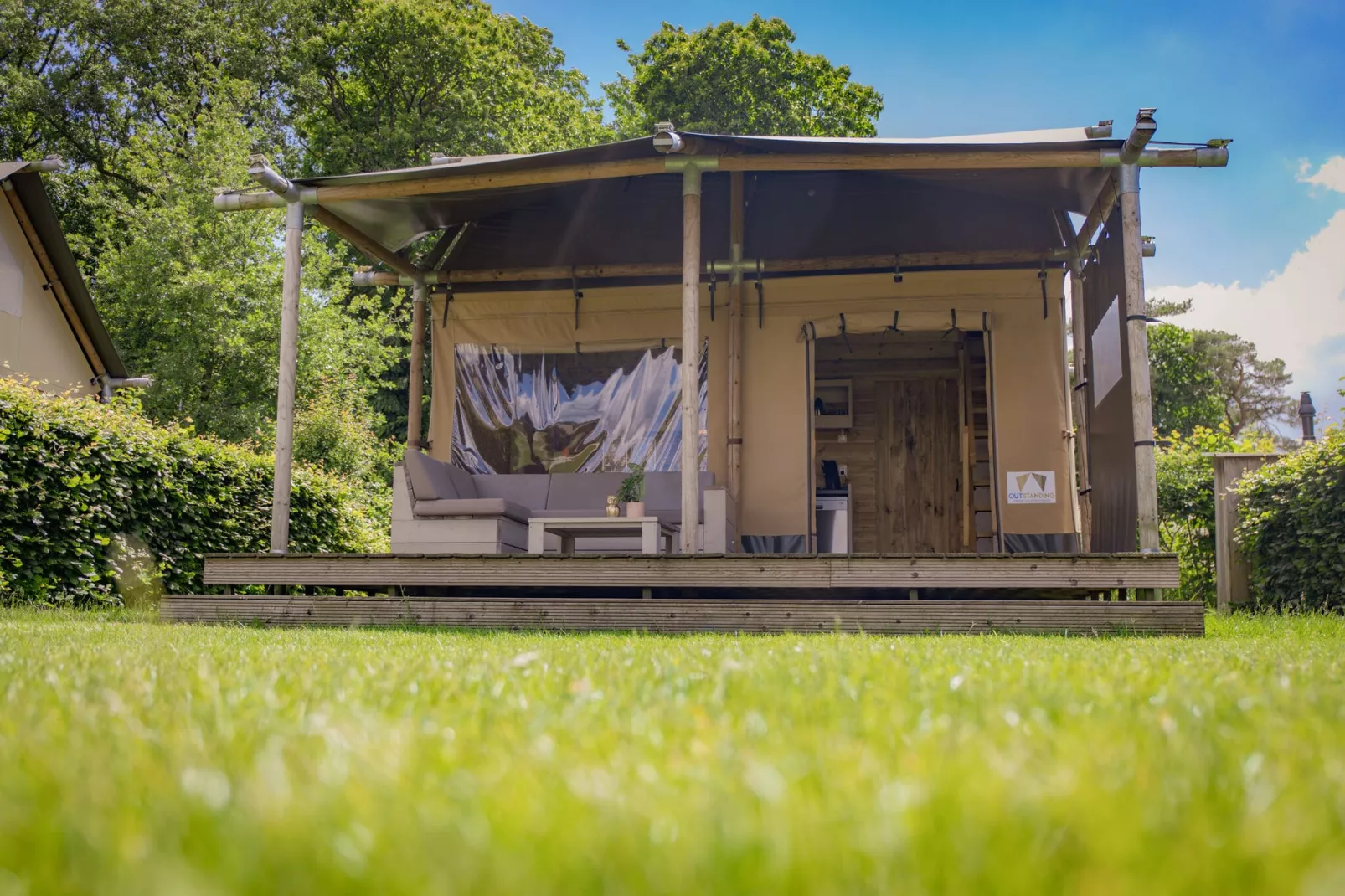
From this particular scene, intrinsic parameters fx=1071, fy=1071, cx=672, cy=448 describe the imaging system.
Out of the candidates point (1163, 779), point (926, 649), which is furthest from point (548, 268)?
point (1163, 779)

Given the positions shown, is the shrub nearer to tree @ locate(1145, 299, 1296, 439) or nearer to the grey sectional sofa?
the grey sectional sofa

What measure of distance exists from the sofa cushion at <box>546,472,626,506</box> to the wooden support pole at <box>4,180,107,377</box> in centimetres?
919

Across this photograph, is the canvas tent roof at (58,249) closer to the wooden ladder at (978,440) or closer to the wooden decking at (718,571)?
the wooden decking at (718,571)

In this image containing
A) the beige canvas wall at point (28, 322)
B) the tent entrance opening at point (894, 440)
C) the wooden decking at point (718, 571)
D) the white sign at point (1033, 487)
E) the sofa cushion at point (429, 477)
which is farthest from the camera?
the beige canvas wall at point (28, 322)

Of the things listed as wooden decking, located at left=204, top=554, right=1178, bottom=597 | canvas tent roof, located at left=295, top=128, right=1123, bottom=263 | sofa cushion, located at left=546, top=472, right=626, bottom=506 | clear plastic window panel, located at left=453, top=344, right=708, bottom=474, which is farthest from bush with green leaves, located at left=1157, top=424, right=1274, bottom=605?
sofa cushion, located at left=546, top=472, right=626, bottom=506

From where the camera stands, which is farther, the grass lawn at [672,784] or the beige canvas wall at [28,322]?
the beige canvas wall at [28,322]

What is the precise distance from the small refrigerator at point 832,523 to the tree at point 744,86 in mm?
13876

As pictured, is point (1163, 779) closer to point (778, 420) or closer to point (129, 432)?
point (778, 420)

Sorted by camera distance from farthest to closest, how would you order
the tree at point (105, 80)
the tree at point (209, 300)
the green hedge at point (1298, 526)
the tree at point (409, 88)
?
the tree at point (409, 88), the tree at point (105, 80), the tree at point (209, 300), the green hedge at point (1298, 526)

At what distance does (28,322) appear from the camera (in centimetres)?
1362

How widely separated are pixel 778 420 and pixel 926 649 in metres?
5.30

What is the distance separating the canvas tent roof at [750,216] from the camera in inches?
304

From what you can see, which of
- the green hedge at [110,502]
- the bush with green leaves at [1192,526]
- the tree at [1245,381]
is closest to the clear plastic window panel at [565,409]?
the green hedge at [110,502]

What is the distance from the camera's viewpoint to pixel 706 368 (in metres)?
8.66
